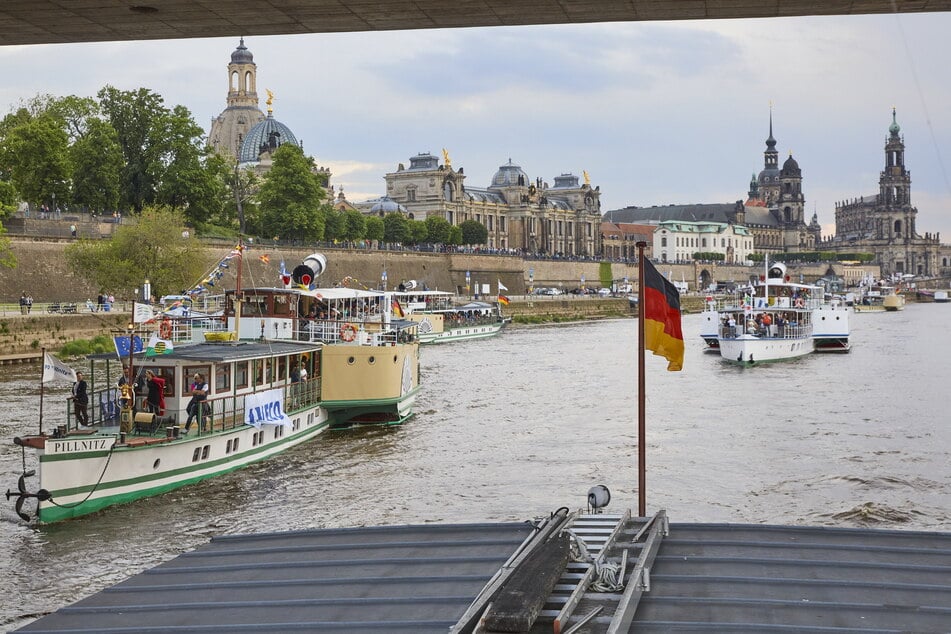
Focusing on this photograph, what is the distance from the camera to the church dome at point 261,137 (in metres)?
127

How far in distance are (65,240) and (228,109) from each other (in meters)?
88.7

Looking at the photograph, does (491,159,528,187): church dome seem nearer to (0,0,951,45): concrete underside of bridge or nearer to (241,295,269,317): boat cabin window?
(241,295,269,317): boat cabin window

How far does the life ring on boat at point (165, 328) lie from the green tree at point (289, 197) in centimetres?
5427

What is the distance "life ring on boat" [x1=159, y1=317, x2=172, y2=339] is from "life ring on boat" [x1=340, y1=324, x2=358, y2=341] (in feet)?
15.7

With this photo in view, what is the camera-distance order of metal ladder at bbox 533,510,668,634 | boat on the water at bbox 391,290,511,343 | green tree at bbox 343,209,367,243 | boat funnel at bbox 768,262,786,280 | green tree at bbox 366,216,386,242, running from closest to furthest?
metal ladder at bbox 533,510,668,634 → boat funnel at bbox 768,262,786,280 → boat on the water at bbox 391,290,511,343 → green tree at bbox 343,209,367,243 → green tree at bbox 366,216,386,242

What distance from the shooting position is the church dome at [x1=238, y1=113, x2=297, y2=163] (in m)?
127

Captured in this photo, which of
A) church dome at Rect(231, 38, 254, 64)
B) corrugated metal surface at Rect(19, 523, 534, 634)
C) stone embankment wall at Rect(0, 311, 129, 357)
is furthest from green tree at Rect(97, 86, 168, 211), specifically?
church dome at Rect(231, 38, 254, 64)

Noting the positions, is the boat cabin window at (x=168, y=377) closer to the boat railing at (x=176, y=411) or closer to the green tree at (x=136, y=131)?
the boat railing at (x=176, y=411)

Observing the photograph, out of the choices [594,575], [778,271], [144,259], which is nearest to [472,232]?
[778,271]

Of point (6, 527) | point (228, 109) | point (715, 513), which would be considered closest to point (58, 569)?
point (6, 527)

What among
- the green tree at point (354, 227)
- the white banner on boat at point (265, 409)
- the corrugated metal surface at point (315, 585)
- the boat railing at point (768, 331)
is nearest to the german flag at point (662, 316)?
the corrugated metal surface at point (315, 585)

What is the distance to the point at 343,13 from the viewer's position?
1268cm

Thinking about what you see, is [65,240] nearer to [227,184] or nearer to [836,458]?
[227,184]

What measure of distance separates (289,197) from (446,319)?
15.3 m
